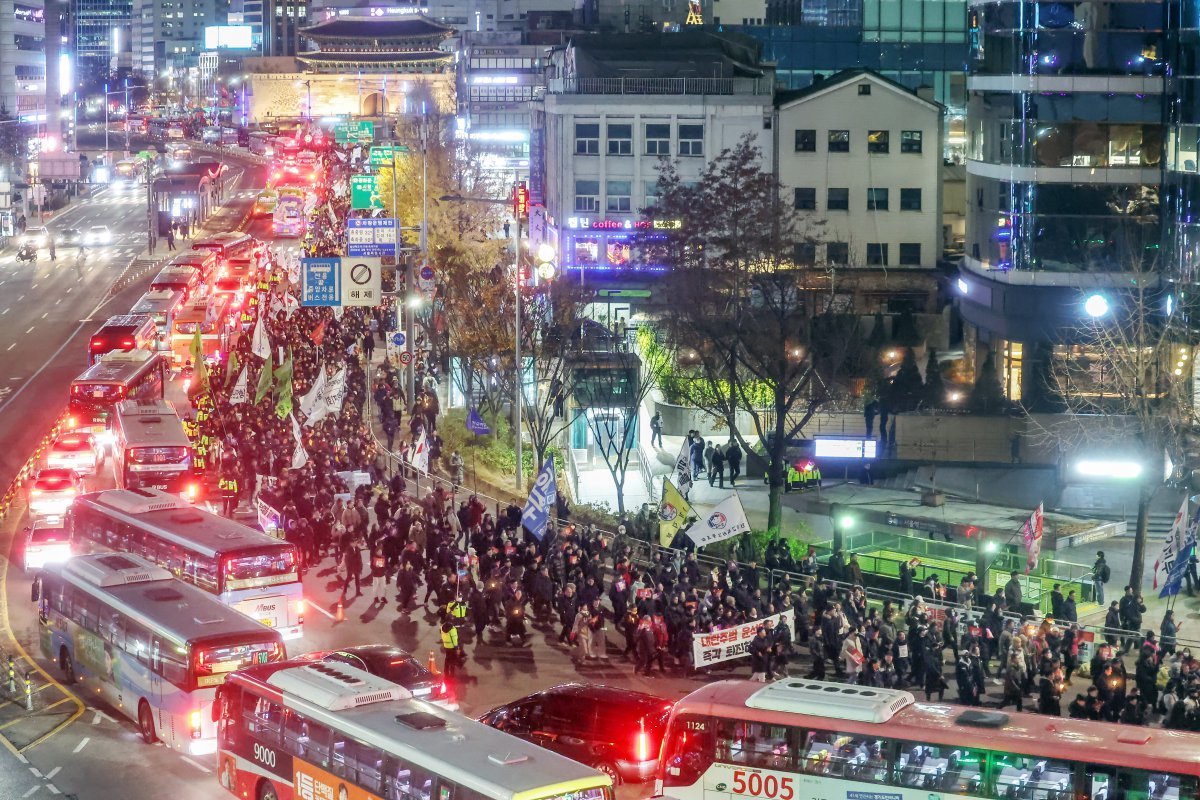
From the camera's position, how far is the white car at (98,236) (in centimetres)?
10538

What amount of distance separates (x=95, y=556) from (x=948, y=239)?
4817 cm

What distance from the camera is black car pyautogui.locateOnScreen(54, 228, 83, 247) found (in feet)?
339

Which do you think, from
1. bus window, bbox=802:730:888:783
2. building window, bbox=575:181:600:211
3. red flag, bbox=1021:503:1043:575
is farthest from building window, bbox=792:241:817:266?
bus window, bbox=802:730:888:783

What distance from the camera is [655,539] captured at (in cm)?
3500

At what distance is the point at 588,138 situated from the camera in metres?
68.2

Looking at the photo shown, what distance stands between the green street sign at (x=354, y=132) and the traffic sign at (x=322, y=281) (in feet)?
285

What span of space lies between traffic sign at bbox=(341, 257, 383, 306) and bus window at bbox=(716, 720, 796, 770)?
26.8 m

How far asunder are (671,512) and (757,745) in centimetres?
1217

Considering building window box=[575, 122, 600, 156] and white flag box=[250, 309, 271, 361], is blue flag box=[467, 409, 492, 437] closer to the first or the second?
white flag box=[250, 309, 271, 361]

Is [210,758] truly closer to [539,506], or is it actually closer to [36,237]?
[539,506]

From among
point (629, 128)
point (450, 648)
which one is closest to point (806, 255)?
point (629, 128)

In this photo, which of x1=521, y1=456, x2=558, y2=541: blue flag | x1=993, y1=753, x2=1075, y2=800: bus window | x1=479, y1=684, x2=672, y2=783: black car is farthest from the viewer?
x1=521, y1=456, x2=558, y2=541: blue flag

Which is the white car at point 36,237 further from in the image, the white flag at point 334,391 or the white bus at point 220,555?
the white bus at point 220,555

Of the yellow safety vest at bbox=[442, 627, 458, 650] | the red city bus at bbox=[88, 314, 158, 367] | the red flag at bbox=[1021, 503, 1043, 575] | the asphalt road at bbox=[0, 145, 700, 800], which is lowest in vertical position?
the asphalt road at bbox=[0, 145, 700, 800]
